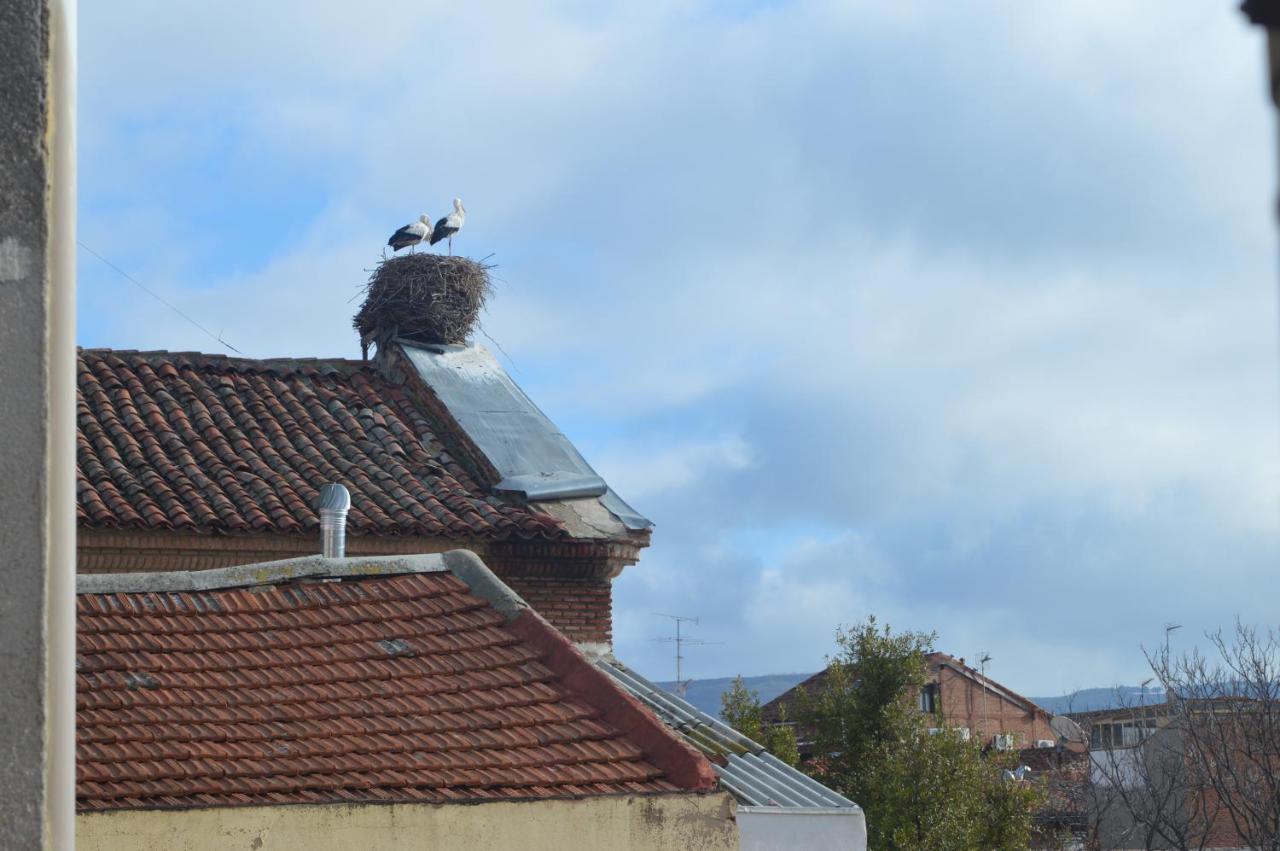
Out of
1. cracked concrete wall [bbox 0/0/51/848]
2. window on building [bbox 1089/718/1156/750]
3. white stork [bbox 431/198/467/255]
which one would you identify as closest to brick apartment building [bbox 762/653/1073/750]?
window on building [bbox 1089/718/1156/750]

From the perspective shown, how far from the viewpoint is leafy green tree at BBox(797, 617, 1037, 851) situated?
2144cm

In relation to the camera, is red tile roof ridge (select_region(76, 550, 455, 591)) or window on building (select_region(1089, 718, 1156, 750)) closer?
red tile roof ridge (select_region(76, 550, 455, 591))

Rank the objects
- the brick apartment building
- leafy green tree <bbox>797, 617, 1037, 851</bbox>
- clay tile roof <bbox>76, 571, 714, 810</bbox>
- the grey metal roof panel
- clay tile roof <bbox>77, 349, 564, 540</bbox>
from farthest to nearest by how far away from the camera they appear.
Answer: the brick apartment building < leafy green tree <bbox>797, 617, 1037, 851</bbox> < the grey metal roof panel < clay tile roof <bbox>77, 349, 564, 540</bbox> < clay tile roof <bbox>76, 571, 714, 810</bbox>

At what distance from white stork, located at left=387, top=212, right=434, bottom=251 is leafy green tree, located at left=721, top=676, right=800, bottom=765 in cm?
939

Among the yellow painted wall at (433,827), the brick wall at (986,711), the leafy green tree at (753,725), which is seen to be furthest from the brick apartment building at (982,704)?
the yellow painted wall at (433,827)

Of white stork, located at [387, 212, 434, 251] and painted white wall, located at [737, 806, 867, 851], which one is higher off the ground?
white stork, located at [387, 212, 434, 251]

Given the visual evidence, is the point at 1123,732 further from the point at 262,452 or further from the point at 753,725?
the point at 262,452

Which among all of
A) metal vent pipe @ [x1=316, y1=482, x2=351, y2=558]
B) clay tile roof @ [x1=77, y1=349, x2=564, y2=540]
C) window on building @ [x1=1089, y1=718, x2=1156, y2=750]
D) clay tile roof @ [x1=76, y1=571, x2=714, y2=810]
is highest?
clay tile roof @ [x1=77, y1=349, x2=564, y2=540]

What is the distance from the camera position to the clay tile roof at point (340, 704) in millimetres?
7574

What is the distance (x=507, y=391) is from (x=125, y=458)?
448 centimetres

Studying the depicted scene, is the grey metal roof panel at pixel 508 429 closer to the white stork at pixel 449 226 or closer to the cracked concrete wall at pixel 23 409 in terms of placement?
the white stork at pixel 449 226

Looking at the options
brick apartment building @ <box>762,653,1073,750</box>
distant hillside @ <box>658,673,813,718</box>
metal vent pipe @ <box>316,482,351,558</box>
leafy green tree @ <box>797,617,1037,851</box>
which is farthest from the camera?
distant hillside @ <box>658,673,813,718</box>

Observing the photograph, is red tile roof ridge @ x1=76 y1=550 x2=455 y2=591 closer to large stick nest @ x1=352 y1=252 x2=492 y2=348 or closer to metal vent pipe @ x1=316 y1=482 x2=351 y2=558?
metal vent pipe @ x1=316 y1=482 x2=351 y2=558

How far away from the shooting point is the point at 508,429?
1563cm
